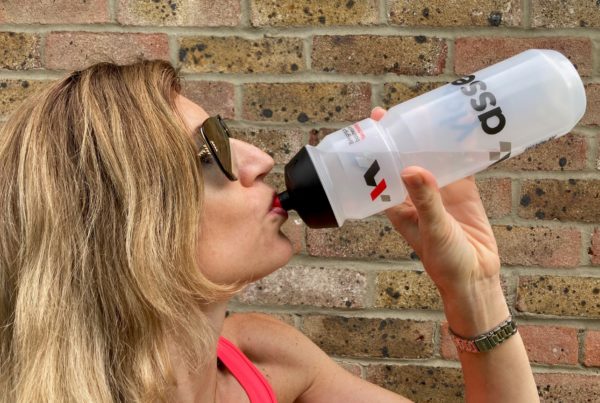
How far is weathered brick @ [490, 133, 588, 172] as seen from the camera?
1.20 metres

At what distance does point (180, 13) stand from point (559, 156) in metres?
0.77

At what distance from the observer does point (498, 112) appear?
2.73 ft

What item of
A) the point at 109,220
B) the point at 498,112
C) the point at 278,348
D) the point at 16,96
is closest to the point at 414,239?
the point at 498,112

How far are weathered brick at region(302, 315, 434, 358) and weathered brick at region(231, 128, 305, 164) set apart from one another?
331 mm

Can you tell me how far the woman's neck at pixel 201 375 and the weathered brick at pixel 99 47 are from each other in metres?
0.58

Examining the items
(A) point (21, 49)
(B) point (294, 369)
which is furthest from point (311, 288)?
(A) point (21, 49)

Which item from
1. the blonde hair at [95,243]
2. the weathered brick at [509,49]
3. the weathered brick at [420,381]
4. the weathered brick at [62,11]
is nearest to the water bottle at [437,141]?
the blonde hair at [95,243]

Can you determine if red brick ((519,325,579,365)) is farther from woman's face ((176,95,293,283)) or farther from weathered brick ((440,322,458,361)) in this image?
woman's face ((176,95,293,283))

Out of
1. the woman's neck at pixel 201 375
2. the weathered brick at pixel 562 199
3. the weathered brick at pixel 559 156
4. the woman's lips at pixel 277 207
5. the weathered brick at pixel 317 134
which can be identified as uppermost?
the weathered brick at pixel 317 134

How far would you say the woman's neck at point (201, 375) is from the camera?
35.2 inches

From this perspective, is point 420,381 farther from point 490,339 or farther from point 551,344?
point 490,339

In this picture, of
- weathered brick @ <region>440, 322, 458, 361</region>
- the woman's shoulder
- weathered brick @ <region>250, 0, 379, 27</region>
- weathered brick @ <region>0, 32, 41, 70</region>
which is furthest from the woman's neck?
weathered brick @ <region>0, 32, 41, 70</region>

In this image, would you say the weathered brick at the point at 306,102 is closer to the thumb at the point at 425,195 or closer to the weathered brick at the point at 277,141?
the weathered brick at the point at 277,141

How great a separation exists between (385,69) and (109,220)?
645 millimetres
